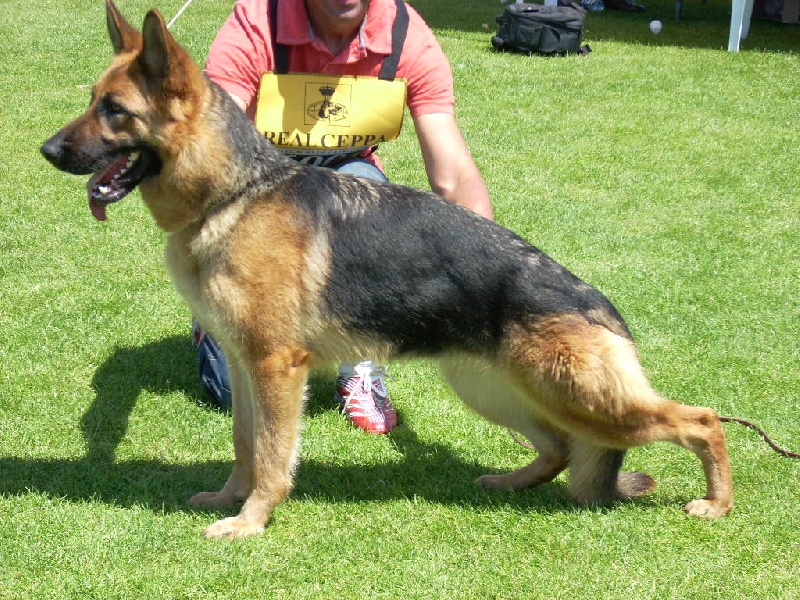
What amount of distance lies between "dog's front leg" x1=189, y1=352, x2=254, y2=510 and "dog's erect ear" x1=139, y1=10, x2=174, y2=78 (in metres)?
1.33

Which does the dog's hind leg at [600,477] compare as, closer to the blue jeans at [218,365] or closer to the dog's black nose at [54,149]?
the blue jeans at [218,365]

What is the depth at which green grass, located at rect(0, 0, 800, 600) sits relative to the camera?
3.49 meters

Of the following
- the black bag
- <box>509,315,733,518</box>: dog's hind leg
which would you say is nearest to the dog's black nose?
<box>509,315,733,518</box>: dog's hind leg

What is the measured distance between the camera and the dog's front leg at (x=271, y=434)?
3588 millimetres

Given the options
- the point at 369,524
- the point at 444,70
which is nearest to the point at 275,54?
the point at 444,70

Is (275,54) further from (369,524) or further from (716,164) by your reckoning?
(716,164)

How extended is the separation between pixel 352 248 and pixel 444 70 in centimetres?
166

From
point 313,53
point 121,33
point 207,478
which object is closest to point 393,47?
point 313,53

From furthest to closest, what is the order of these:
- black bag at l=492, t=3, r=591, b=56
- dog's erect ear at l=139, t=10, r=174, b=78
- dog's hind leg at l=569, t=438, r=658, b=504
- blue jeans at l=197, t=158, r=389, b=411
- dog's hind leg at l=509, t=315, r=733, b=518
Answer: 1. black bag at l=492, t=3, r=591, b=56
2. blue jeans at l=197, t=158, r=389, b=411
3. dog's hind leg at l=569, t=438, r=658, b=504
4. dog's hind leg at l=509, t=315, r=733, b=518
5. dog's erect ear at l=139, t=10, r=174, b=78

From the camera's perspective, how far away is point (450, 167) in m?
4.70

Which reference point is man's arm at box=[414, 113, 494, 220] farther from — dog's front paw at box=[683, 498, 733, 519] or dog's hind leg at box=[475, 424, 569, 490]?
dog's front paw at box=[683, 498, 733, 519]

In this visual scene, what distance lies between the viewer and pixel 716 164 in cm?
932

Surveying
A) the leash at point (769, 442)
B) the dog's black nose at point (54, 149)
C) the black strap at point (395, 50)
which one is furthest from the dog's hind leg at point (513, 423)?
the dog's black nose at point (54, 149)

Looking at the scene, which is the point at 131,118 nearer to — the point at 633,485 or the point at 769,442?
the point at 633,485
